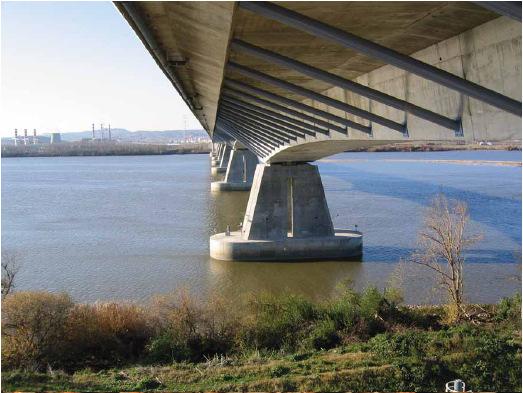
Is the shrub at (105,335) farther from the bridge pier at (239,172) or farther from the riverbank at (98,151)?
the riverbank at (98,151)

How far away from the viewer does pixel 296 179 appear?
2770cm

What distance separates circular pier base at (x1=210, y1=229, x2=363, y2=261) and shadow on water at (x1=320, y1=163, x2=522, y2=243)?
8.58 m

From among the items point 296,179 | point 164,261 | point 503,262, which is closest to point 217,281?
point 164,261

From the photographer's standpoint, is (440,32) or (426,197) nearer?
(440,32)

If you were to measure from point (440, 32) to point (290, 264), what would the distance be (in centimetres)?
1800

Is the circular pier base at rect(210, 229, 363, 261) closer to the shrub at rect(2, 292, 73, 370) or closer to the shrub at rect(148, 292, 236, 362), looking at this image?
the shrub at rect(148, 292, 236, 362)

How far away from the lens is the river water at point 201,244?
20672mm

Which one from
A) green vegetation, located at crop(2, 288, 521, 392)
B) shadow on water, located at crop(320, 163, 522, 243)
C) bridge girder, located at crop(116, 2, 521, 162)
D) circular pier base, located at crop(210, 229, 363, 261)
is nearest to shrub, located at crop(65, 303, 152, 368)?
green vegetation, located at crop(2, 288, 521, 392)

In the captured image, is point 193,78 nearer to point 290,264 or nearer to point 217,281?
point 217,281

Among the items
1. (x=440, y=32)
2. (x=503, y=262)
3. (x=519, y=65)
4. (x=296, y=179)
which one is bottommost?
(x=503, y=262)

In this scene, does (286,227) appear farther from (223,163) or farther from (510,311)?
(223,163)

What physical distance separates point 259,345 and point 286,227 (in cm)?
1296

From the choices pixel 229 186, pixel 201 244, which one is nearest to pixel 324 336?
pixel 201 244

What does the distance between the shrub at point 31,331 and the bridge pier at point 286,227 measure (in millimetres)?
11825
